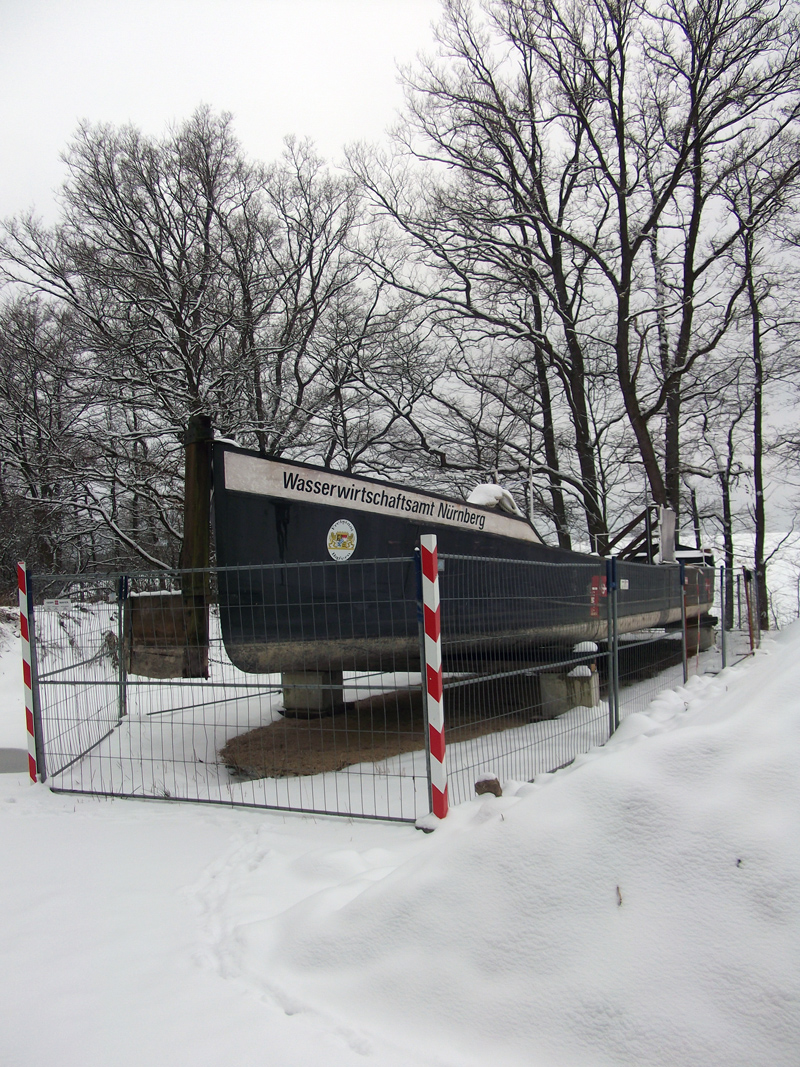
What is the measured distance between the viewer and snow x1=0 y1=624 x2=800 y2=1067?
6.56 ft

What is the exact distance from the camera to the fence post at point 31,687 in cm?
552

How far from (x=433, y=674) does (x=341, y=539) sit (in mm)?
2590

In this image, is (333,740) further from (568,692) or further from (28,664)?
(568,692)

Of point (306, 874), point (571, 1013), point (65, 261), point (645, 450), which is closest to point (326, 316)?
point (65, 261)

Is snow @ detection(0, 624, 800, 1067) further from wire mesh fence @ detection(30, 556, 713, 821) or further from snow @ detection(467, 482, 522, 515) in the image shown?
snow @ detection(467, 482, 522, 515)

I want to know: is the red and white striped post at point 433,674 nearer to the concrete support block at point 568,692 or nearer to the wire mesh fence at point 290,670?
the wire mesh fence at point 290,670

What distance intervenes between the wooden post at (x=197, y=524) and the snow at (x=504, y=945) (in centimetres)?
256

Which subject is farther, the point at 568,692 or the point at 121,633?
the point at 568,692

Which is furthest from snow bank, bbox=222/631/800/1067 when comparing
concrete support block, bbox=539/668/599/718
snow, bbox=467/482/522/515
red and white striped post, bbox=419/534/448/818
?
snow, bbox=467/482/522/515

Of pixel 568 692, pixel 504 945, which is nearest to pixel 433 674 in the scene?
pixel 504 945

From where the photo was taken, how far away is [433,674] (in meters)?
4.18

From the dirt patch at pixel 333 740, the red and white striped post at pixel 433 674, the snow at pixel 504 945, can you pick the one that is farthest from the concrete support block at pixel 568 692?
the snow at pixel 504 945

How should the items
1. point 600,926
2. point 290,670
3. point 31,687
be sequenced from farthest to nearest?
point 290,670
point 31,687
point 600,926

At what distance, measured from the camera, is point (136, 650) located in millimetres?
6324
